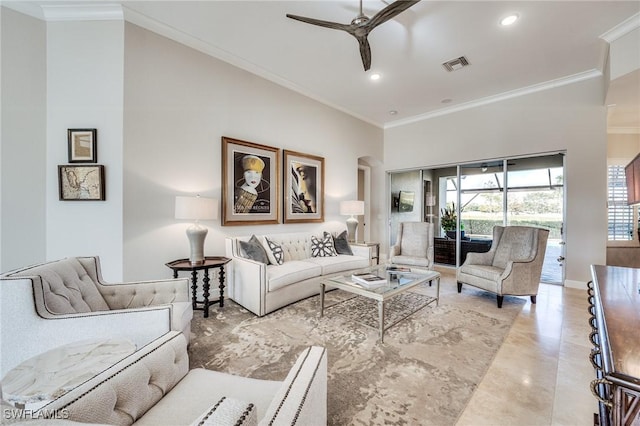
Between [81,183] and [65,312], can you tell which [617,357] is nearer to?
[65,312]

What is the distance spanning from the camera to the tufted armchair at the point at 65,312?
1368 millimetres

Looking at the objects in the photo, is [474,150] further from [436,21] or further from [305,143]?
[305,143]

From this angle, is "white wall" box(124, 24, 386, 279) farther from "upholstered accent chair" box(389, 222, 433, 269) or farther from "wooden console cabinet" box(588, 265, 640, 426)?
"wooden console cabinet" box(588, 265, 640, 426)

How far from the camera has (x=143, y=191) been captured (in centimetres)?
288

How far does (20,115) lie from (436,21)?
4.47m

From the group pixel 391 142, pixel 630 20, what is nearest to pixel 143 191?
pixel 391 142

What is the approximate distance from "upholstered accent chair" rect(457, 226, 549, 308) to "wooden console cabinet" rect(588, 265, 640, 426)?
1900 mm

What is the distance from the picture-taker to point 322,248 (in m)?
4.09

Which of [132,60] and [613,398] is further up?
[132,60]

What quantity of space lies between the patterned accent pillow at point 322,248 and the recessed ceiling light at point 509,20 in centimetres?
348

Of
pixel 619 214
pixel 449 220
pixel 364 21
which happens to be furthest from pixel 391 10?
pixel 619 214

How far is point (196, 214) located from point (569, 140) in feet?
18.2

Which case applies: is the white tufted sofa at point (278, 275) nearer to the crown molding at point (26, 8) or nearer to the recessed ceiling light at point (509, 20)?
the crown molding at point (26, 8)

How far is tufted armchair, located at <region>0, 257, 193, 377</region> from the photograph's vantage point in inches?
53.9
